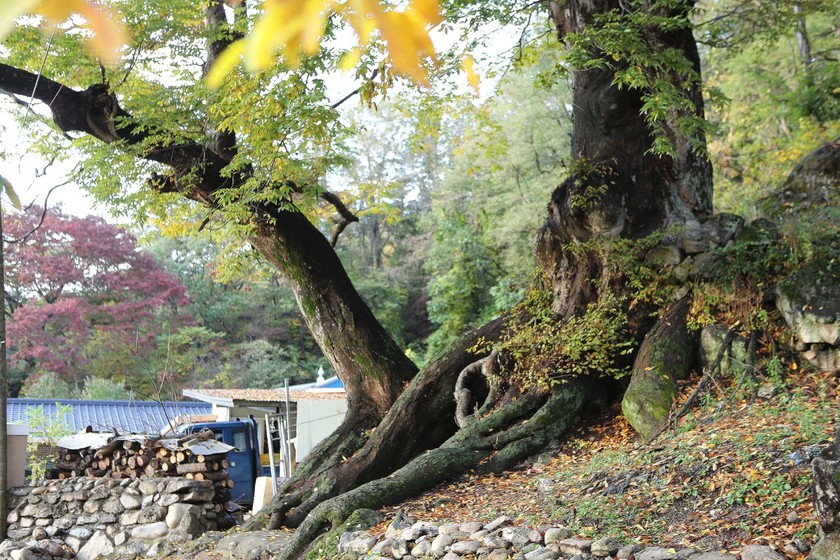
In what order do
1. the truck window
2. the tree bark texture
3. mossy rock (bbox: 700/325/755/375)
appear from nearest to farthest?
mossy rock (bbox: 700/325/755/375) < the tree bark texture < the truck window

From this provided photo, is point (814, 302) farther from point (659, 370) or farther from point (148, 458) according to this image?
point (148, 458)

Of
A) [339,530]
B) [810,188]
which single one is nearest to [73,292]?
[339,530]

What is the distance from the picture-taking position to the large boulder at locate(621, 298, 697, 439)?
26.2ft

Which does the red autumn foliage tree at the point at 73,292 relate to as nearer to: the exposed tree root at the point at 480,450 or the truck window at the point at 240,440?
the truck window at the point at 240,440

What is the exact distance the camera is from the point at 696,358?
27.9 ft

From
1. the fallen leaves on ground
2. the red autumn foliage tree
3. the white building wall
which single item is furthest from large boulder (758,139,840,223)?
the red autumn foliage tree

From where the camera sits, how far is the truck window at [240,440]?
660 inches

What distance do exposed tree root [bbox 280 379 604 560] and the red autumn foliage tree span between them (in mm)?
17703

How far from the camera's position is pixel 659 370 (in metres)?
8.30

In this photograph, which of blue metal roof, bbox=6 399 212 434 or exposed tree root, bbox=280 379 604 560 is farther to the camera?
blue metal roof, bbox=6 399 212 434

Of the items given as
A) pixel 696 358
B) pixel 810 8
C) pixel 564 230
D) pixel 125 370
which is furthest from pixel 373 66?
pixel 125 370

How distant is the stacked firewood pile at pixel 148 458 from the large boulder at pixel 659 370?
5.20m

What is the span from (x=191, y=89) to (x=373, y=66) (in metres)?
3.16

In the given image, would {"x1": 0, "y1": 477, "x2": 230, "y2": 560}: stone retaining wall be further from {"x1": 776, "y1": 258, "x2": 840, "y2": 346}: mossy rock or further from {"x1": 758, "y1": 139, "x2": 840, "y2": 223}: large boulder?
{"x1": 758, "y1": 139, "x2": 840, "y2": 223}: large boulder
